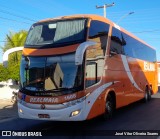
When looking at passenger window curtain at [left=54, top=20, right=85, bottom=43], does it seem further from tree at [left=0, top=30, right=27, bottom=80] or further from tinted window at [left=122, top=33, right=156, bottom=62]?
tree at [left=0, top=30, right=27, bottom=80]

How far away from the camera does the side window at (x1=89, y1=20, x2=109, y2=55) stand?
10.8 meters

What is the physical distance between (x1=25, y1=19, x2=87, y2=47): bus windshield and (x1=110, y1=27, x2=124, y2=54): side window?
2137mm

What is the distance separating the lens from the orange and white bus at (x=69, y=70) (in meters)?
9.74

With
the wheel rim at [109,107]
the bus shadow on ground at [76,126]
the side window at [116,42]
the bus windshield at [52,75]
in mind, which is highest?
the side window at [116,42]

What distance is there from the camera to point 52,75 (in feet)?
32.9

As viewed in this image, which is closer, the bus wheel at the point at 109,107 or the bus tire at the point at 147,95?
the bus wheel at the point at 109,107

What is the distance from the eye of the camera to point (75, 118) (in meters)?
9.65

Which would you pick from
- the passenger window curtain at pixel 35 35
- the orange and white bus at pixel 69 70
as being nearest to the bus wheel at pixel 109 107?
the orange and white bus at pixel 69 70

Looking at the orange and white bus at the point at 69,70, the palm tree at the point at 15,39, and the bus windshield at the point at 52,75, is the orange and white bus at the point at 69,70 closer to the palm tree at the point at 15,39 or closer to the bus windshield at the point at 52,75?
the bus windshield at the point at 52,75

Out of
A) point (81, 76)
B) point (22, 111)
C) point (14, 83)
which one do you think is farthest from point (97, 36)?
point (14, 83)

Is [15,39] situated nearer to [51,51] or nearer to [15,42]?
[15,42]

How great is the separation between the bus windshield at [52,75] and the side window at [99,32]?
134cm

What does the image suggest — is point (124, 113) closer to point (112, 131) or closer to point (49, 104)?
point (112, 131)

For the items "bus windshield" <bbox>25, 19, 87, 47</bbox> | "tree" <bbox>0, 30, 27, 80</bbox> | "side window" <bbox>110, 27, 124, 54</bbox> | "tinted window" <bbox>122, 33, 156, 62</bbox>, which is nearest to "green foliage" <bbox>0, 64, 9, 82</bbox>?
"tree" <bbox>0, 30, 27, 80</bbox>
